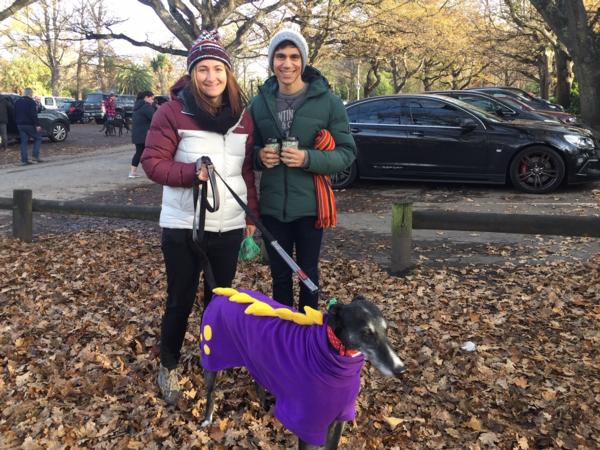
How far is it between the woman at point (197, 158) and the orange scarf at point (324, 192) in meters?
0.40

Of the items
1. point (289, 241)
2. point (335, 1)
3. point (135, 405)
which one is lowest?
point (135, 405)

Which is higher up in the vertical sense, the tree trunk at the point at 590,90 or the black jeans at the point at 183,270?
the tree trunk at the point at 590,90

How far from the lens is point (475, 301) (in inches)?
189

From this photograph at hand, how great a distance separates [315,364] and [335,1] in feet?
59.3

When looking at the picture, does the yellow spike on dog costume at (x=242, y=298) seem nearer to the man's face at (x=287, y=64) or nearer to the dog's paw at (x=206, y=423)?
the dog's paw at (x=206, y=423)

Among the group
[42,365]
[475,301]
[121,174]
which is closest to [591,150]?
[475,301]

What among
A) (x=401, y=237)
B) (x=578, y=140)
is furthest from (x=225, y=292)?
(x=578, y=140)

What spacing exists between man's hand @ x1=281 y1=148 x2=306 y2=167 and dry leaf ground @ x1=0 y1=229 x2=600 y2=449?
4.91 ft

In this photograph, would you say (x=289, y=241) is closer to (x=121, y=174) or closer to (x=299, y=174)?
(x=299, y=174)

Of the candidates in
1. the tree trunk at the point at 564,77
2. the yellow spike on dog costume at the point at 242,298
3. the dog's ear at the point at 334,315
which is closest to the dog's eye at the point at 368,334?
the dog's ear at the point at 334,315

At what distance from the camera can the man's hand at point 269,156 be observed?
2.98 m

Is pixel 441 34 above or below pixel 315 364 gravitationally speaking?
above

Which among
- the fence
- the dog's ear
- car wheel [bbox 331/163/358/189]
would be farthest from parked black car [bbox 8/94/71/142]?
the dog's ear

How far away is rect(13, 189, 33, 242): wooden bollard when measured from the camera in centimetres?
668
